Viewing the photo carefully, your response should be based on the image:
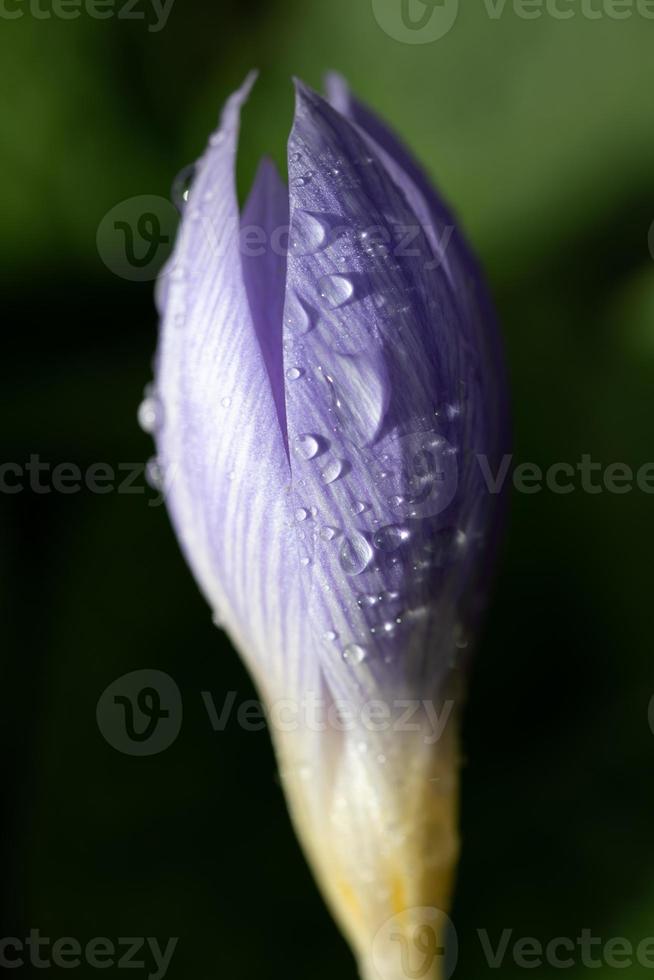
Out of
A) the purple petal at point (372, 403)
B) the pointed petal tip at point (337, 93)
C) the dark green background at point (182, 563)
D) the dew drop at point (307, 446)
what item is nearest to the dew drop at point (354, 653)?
the purple petal at point (372, 403)

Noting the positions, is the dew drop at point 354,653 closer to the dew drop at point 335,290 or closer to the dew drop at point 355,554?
the dew drop at point 355,554

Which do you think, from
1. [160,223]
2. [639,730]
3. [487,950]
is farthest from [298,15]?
[487,950]

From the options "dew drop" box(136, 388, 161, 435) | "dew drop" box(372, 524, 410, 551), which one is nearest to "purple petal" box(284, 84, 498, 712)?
"dew drop" box(372, 524, 410, 551)

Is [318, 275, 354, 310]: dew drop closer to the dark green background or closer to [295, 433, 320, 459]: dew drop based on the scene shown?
[295, 433, 320, 459]: dew drop

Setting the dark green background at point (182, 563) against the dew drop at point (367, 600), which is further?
the dark green background at point (182, 563)

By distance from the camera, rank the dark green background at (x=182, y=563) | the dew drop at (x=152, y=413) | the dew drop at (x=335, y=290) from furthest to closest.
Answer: the dark green background at (x=182, y=563) → the dew drop at (x=152, y=413) → the dew drop at (x=335, y=290)

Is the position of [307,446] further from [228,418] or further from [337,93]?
[337,93]
